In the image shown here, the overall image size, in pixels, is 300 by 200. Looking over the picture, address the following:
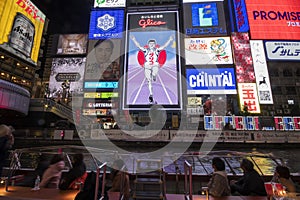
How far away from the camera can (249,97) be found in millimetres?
23844

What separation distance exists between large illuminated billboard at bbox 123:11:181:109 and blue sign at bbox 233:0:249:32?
11561 mm

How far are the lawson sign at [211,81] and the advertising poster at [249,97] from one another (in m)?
2.15

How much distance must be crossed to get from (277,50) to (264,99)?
8514mm

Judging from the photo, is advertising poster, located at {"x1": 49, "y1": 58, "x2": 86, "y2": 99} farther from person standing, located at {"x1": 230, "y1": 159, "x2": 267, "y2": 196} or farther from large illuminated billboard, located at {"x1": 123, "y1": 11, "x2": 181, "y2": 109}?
person standing, located at {"x1": 230, "y1": 159, "x2": 267, "y2": 196}

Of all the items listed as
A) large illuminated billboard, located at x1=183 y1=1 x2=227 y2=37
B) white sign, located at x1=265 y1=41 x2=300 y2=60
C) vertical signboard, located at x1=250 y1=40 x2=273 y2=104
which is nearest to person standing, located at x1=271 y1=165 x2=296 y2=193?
vertical signboard, located at x1=250 y1=40 x2=273 y2=104

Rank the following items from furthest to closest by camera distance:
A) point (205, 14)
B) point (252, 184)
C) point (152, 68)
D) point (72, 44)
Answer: point (72, 44)
point (205, 14)
point (152, 68)
point (252, 184)

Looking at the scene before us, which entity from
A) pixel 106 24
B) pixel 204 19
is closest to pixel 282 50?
pixel 204 19

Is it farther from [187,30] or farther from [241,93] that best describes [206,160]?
[187,30]

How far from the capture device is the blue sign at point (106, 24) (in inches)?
1179

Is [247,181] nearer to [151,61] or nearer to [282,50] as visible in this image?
[151,61]

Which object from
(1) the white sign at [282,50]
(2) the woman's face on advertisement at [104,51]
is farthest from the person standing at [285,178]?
(2) the woman's face on advertisement at [104,51]

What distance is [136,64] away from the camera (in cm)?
2311

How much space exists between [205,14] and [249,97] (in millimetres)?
14183

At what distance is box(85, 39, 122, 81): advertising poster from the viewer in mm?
35394
